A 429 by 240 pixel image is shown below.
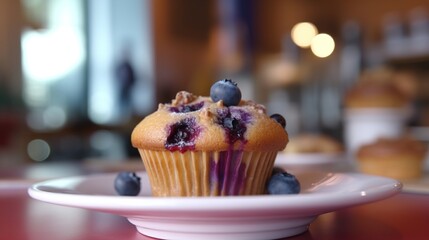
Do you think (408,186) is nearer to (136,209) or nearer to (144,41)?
(136,209)

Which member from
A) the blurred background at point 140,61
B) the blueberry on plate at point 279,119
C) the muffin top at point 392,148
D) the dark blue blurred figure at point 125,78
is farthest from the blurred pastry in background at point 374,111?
the dark blue blurred figure at point 125,78

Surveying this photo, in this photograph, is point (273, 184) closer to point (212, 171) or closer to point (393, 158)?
point (212, 171)

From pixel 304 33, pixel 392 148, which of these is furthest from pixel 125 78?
pixel 392 148

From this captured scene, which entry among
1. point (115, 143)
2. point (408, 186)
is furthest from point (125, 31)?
point (408, 186)

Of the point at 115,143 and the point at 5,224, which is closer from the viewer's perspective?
the point at 5,224

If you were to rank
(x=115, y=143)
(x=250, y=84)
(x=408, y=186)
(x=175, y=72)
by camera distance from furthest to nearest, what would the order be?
(x=250, y=84) → (x=175, y=72) → (x=115, y=143) → (x=408, y=186)
